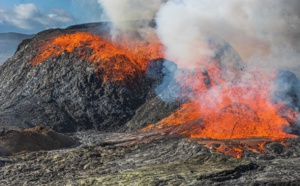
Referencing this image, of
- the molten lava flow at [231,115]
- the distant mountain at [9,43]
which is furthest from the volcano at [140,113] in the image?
the distant mountain at [9,43]

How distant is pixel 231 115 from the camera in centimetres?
4172

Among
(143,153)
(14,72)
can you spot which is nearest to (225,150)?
(143,153)

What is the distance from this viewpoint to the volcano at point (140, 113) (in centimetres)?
2886

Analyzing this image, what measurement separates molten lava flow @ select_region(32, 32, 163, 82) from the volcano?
0.16 m

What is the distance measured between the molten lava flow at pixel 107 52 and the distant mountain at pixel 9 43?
266ft

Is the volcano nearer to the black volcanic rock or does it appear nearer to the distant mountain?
the black volcanic rock

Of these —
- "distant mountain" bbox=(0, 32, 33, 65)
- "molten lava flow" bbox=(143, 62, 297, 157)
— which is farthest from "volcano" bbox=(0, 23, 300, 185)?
"distant mountain" bbox=(0, 32, 33, 65)

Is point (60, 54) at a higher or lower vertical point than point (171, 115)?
higher

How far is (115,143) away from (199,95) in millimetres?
15172

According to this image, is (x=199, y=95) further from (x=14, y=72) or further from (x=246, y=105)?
(x=14, y=72)

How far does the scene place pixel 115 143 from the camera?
39.5 m

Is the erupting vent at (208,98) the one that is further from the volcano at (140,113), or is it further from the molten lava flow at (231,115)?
the volcano at (140,113)

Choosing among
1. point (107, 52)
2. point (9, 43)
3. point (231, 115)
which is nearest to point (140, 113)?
point (107, 52)

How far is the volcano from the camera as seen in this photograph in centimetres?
2886
